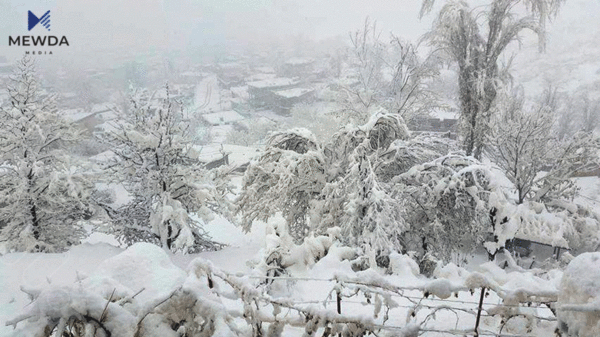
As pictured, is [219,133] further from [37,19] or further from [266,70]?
[266,70]

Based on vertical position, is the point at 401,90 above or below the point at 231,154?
above

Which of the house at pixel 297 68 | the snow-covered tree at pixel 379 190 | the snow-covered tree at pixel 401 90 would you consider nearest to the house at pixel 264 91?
the house at pixel 297 68

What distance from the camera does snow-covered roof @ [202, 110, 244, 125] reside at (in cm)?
4859

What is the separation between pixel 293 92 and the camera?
52719 millimetres

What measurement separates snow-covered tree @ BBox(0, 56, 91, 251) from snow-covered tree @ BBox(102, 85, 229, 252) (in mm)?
1694

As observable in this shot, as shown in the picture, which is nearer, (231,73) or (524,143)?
(524,143)

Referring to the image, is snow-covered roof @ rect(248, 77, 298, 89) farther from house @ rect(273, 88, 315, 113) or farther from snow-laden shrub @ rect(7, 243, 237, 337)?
snow-laden shrub @ rect(7, 243, 237, 337)

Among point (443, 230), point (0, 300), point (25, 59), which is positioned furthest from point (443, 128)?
point (0, 300)

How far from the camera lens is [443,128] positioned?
2972 cm

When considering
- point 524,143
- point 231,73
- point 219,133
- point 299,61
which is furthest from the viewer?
point 231,73

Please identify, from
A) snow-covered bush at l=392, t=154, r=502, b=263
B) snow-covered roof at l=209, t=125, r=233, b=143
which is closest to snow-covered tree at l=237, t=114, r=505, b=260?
snow-covered bush at l=392, t=154, r=502, b=263

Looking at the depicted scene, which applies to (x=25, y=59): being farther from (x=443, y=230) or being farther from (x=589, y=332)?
(x=589, y=332)

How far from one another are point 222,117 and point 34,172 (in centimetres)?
4007

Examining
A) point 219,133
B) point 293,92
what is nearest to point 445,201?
point 219,133
